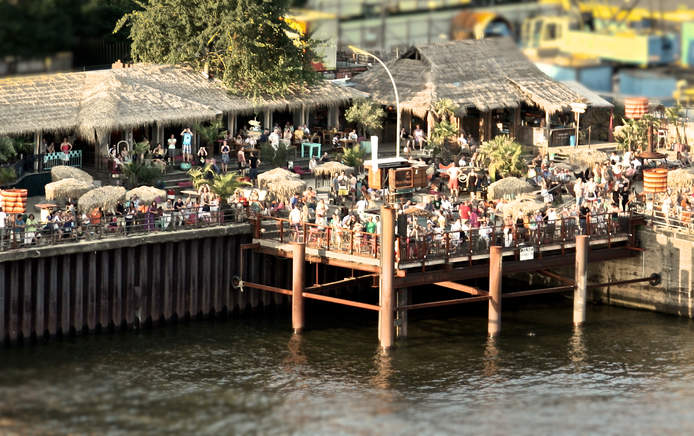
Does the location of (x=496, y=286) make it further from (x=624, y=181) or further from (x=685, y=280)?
(x=624, y=181)

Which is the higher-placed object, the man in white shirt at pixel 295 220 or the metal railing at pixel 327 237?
the man in white shirt at pixel 295 220

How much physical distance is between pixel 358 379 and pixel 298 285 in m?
5.44

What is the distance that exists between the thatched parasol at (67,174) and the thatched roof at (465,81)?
803 inches

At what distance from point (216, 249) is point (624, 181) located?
20.4 metres

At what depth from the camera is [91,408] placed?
33.6 meters

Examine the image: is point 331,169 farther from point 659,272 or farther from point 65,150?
point 659,272

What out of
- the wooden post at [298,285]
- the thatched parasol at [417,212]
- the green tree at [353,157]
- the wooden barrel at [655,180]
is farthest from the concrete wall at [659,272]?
the wooden post at [298,285]

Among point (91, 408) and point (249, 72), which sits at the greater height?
point (249, 72)

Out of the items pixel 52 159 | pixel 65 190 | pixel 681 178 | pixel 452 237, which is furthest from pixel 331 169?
pixel 681 178

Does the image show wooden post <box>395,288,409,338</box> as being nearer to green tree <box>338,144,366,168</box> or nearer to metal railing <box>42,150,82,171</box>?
green tree <box>338,144,366,168</box>

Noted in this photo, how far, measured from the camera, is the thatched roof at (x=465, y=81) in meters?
62.1

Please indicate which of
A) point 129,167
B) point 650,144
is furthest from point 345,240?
point 650,144

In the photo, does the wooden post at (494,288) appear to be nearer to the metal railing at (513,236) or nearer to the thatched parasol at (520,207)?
the metal railing at (513,236)

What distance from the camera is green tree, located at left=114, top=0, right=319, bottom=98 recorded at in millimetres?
56531
